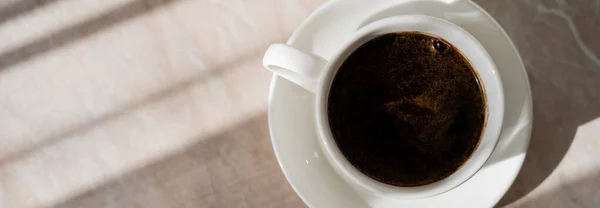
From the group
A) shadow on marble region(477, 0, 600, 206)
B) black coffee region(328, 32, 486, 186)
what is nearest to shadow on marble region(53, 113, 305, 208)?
black coffee region(328, 32, 486, 186)

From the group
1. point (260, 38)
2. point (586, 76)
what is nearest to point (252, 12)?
point (260, 38)

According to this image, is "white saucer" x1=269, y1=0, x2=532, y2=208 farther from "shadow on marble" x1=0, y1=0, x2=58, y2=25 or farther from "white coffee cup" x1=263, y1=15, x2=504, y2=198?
"shadow on marble" x1=0, y1=0, x2=58, y2=25

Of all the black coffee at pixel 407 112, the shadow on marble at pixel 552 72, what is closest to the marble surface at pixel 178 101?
the shadow on marble at pixel 552 72

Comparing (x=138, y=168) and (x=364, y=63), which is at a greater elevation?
(x=364, y=63)

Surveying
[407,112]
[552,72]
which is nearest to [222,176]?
[407,112]

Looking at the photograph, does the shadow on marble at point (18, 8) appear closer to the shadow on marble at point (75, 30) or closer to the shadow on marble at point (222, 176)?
the shadow on marble at point (75, 30)

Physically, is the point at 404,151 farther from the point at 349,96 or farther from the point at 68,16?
the point at 68,16
